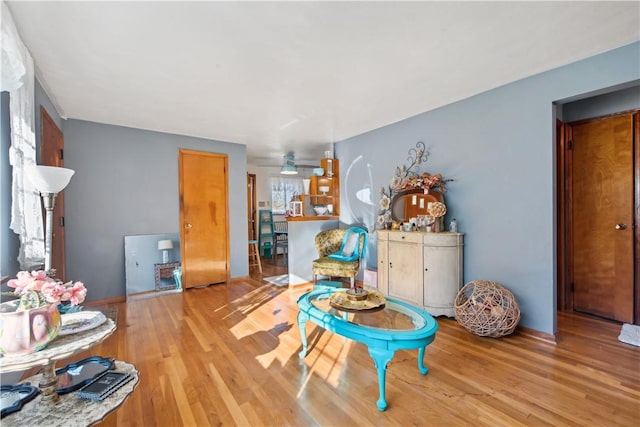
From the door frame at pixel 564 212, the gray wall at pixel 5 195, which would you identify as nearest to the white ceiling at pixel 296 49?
the gray wall at pixel 5 195

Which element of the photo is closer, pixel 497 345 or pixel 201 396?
pixel 201 396

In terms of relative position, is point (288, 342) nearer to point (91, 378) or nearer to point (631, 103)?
point (91, 378)

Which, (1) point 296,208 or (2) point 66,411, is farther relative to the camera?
(1) point 296,208

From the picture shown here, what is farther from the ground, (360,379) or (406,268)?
(406,268)

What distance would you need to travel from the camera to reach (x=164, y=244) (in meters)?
4.11

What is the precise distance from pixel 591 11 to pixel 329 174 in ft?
11.8

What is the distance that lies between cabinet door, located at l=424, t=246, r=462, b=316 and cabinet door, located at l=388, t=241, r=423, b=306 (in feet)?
0.35

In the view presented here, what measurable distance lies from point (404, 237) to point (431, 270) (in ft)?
1.57

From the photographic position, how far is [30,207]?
6.22 ft

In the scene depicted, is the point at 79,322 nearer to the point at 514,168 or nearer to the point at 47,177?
the point at 47,177

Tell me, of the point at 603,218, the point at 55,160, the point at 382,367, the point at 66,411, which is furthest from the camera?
the point at 55,160

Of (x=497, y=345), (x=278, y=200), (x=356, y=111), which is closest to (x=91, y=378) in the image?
(x=497, y=345)

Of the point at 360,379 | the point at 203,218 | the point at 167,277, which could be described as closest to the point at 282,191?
the point at 203,218

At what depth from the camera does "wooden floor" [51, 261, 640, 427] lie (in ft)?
5.31
